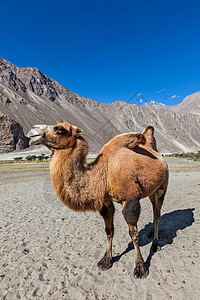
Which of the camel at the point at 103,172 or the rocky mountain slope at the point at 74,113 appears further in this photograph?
the rocky mountain slope at the point at 74,113

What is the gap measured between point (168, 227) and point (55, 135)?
516cm

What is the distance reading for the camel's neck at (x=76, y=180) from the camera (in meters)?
3.33

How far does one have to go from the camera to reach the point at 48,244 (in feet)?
17.5

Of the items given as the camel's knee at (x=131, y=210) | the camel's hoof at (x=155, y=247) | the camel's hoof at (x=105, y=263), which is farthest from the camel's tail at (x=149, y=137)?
the camel's hoof at (x=105, y=263)

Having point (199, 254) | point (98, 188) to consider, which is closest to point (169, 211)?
point (199, 254)

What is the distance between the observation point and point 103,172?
374cm

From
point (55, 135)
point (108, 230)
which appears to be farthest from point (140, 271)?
point (55, 135)

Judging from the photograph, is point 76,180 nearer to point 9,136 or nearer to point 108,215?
point 108,215

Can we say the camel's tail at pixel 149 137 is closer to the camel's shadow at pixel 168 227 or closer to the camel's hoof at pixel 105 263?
the camel's shadow at pixel 168 227

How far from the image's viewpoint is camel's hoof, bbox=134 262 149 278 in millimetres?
3787

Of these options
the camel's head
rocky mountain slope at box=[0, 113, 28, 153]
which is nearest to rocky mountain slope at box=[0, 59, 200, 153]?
rocky mountain slope at box=[0, 113, 28, 153]

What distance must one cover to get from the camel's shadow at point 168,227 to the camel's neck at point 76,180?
1.97 metres

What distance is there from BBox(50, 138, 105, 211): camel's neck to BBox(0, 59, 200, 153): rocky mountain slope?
94.5m

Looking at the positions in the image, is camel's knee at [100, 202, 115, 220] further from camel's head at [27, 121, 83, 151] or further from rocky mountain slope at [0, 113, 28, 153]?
rocky mountain slope at [0, 113, 28, 153]
